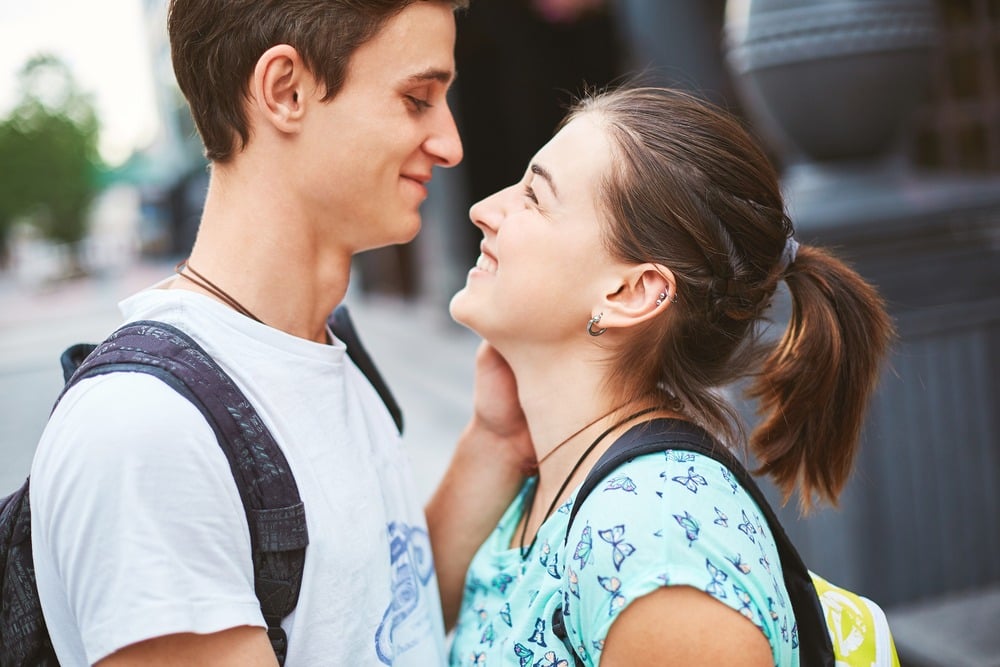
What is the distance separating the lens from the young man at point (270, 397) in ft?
3.86

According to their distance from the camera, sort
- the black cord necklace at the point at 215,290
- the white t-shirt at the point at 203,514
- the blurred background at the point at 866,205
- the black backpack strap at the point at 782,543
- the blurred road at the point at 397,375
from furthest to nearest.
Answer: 1. the blurred road at the point at 397,375
2. the blurred background at the point at 866,205
3. the black cord necklace at the point at 215,290
4. the black backpack strap at the point at 782,543
5. the white t-shirt at the point at 203,514

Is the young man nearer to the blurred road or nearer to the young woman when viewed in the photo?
the young woman

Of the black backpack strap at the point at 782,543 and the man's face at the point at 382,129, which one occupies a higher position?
the man's face at the point at 382,129

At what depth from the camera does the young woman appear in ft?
4.82

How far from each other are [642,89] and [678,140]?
204 mm

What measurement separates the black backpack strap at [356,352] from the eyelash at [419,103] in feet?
1.51

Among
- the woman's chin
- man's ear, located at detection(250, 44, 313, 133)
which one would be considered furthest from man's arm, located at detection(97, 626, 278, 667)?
man's ear, located at detection(250, 44, 313, 133)

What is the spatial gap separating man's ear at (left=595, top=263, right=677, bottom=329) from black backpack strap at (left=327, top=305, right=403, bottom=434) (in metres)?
0.56

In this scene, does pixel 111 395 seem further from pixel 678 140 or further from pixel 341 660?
pixel 678 140

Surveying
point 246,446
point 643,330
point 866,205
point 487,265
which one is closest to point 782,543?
point 643,330

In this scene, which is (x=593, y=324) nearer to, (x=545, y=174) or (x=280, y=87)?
(x=545, y=174)

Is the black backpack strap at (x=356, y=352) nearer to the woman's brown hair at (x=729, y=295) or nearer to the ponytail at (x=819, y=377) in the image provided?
the woman's brown hair at (x=729, y=295)

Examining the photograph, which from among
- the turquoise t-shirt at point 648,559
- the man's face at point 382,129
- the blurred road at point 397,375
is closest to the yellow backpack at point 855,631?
the turquoise t-shirt at point 648,559

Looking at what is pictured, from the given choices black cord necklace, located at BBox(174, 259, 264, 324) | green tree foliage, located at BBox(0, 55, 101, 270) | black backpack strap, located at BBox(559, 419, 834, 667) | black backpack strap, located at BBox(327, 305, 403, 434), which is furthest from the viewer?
green tree foliage, located at BBox(0, 55, 101, 270)
